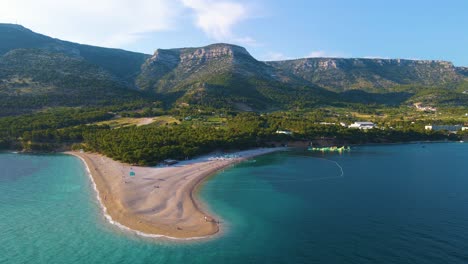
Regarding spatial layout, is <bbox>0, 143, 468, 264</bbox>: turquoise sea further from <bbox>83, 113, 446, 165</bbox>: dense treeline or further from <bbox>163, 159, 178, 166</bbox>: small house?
<bbox>83, 113, 446, 165</bbox>: dense treeline

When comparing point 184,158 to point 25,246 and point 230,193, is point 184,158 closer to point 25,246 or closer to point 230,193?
point 230,193

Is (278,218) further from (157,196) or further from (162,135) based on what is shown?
(162,135)

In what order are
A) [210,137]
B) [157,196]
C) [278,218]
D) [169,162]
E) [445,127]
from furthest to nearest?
[445,127] < [210,137] < [169,162] < [157,196] < [278,218]

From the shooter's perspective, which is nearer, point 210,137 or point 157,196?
point 157,196

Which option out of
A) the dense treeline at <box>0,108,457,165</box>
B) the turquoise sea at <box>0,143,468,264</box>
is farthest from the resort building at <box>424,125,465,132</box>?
the turquoise sea at <box>0,143,468,264</box>

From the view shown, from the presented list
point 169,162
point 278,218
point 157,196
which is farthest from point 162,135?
point 278,218

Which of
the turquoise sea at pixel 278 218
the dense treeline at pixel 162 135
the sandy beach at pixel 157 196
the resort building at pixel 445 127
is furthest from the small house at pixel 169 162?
the resort building at pixel 445 127
